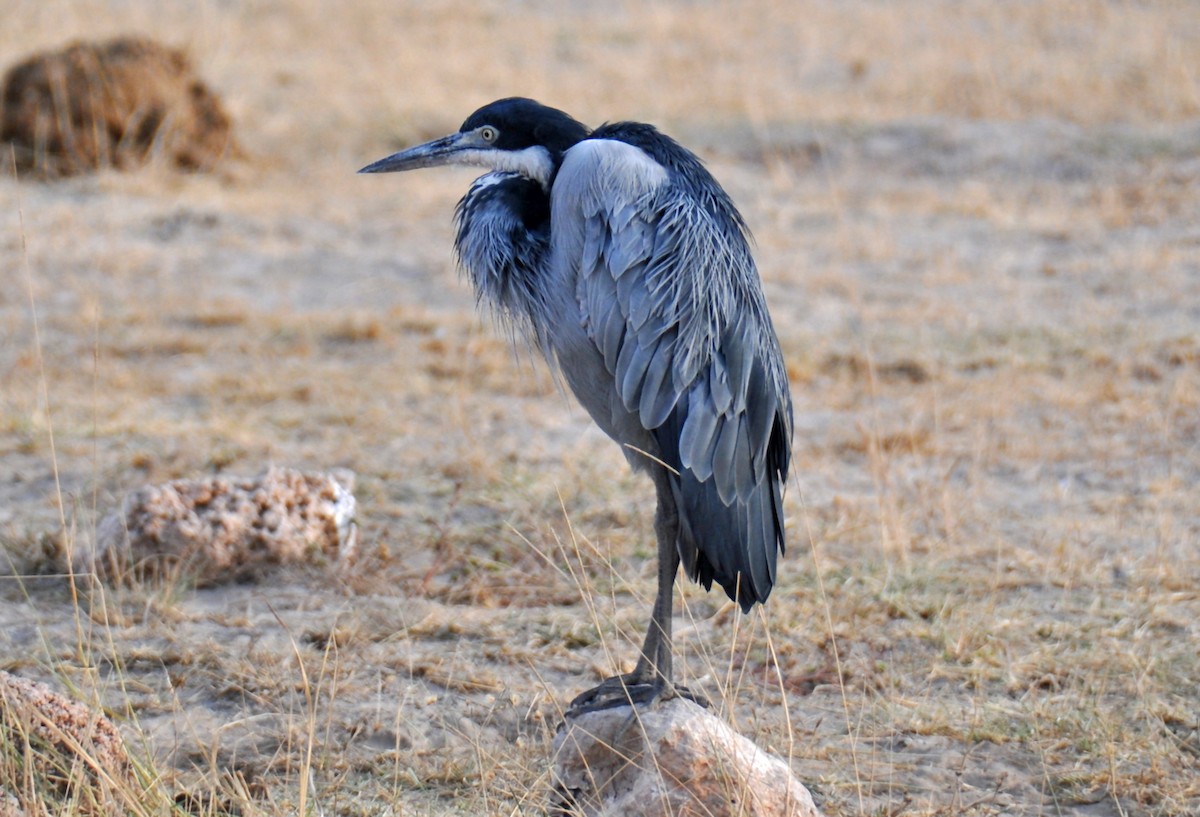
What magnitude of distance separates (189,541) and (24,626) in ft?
1.73

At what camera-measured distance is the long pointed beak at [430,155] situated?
373 centimetres

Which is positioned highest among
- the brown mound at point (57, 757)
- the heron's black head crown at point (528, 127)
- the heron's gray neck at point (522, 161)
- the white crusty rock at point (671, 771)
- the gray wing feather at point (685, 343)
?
the heron's black head crown at point (528, 127)

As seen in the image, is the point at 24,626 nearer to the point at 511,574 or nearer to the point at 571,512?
the point at 511,574

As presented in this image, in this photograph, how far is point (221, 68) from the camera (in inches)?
439

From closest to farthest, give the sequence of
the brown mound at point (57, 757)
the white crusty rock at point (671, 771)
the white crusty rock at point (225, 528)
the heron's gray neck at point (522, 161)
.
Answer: the brown mound at point (57, 757), the white crusty rock at point (671, 771), the heron's gray neck at point (522, 161), the white crusty rock at point (225, 528)

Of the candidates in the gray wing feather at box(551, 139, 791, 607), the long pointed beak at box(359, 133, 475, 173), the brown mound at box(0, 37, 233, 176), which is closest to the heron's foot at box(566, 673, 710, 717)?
the gray wing feather at box(551, 139, 791, 607)

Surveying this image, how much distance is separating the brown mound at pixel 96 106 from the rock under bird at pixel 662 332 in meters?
6.31

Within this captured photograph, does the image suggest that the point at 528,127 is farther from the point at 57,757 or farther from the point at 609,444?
the point at 609,444

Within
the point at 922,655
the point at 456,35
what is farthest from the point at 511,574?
the point at 456,35

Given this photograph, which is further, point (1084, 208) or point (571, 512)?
point (1084, 208)

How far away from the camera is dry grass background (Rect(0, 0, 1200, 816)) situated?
12.2 ft

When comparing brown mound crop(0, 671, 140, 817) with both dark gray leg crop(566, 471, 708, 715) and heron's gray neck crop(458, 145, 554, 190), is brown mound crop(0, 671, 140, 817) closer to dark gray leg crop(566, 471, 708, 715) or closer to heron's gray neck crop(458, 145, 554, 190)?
dark gray leg crop(566, 471, 708, 715)

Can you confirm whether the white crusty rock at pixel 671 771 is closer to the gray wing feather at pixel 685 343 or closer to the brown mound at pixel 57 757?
the gray wing feather at pixel 685 343

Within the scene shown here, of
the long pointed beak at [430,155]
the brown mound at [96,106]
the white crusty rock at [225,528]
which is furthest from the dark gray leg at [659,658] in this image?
the brown mound at [96,106]
